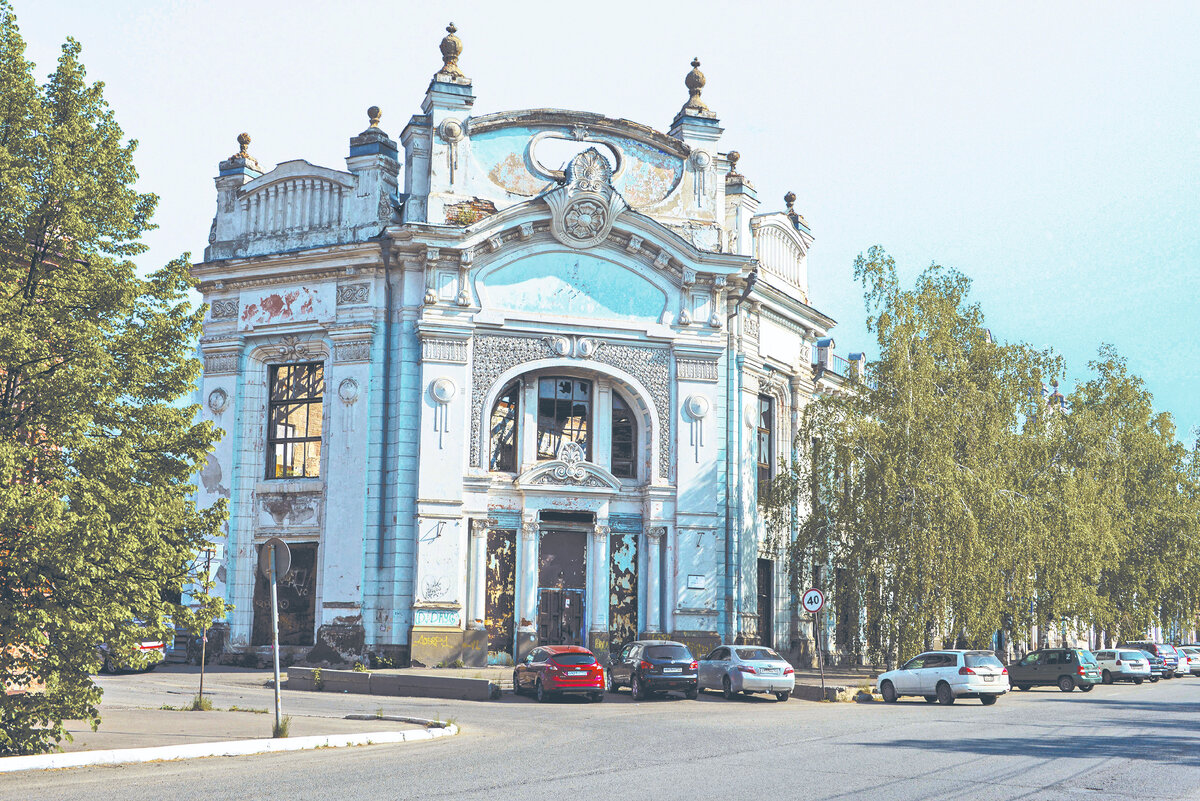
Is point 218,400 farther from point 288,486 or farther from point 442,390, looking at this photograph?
point 442,390

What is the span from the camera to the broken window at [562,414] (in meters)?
35.2

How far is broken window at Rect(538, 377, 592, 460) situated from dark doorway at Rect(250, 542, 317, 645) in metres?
7.18

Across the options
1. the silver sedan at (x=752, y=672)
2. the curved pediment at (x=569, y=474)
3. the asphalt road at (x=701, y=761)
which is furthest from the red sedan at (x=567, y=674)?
the curved pediment at (x=569, y=474)

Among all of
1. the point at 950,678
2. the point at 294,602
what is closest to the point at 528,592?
the point at 294,602

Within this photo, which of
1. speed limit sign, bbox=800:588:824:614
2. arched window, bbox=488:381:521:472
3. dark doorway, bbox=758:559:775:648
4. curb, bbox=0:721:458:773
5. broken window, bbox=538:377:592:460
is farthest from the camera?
dark doorway, bbox=758:559:775:648

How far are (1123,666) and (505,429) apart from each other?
25.2m

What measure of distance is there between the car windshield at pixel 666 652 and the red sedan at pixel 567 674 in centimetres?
169

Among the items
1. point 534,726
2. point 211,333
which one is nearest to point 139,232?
point 534,726

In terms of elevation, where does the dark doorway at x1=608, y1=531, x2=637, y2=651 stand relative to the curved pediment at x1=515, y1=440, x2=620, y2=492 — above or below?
below

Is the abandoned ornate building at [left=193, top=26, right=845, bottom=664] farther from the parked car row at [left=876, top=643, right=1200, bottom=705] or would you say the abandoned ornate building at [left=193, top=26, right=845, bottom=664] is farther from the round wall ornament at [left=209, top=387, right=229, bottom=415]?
the parked car row at [left=876, top=643, right=1200, bottom=705]

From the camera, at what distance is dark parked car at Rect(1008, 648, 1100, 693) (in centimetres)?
3738

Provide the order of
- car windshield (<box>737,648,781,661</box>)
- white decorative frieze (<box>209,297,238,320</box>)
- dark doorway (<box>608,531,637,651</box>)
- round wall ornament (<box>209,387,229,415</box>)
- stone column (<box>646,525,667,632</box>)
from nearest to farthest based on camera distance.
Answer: car windshield (<box>737,648,781,661</box>), stone column (<box>646,525,667,632</box>), dark doorway (<box>608,531,637,651</box>), round wall ornament (<box>209,387,229,415</box>), white decorative frieze (<box>209,297,238,320</box>)

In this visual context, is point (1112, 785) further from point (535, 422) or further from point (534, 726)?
point (535, 422)

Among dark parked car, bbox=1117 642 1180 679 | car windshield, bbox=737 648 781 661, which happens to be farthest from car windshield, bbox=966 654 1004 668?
dark parked car, bbox=1117 642 1180 679
